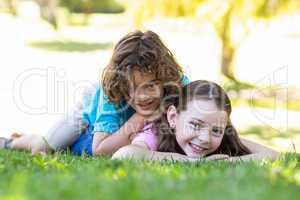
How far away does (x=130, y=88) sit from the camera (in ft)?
17.8

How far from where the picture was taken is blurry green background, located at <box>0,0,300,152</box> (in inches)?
488

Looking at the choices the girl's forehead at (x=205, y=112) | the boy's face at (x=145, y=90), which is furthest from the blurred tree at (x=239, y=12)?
the girl's forehead at (x=205, y=112)

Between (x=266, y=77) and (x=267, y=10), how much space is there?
368cm

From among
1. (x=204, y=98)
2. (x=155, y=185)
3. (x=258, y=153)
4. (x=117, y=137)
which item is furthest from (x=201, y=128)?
(x=155, y=185)

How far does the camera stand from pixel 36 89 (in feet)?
51.5

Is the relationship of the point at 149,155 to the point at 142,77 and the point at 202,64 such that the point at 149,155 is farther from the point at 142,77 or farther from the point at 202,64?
the point at 202,64

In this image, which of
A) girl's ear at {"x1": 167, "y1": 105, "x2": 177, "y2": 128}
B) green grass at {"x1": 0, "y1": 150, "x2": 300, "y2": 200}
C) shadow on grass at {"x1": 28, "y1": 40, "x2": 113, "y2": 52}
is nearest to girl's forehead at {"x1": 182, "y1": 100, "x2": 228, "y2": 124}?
girl's ear at {"x1": 167, "y1": 105, "x2": 177, "y2": 128}

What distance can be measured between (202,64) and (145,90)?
15448mm

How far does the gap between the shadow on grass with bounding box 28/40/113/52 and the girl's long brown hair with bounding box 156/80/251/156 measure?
2065 cm

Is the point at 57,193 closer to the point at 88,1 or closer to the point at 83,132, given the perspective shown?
the point at 83,132

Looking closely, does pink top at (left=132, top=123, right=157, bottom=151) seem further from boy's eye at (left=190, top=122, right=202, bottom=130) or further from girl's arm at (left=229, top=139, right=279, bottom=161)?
girl's arm at (left=229, top=139, right=279, bottom=161)

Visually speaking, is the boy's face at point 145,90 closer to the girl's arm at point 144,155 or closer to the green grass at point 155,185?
the girl's arm at point 144,155

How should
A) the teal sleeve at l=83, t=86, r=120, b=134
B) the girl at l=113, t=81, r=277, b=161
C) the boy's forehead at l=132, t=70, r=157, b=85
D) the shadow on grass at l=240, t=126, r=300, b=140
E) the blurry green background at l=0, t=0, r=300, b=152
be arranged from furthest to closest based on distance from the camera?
the blurry green background at l=0, t=0, r=300, b=152
the shadow on grass at l=240, t=126, r=300, b=140
the teal sleeve at l=83, t=86, r=120, b=134
the boy's forehead at l=132, t=70, r=157, b=85
the girl at l=113, t=81, r=277, b=161

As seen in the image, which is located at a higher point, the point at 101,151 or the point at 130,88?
the point at 130,88
